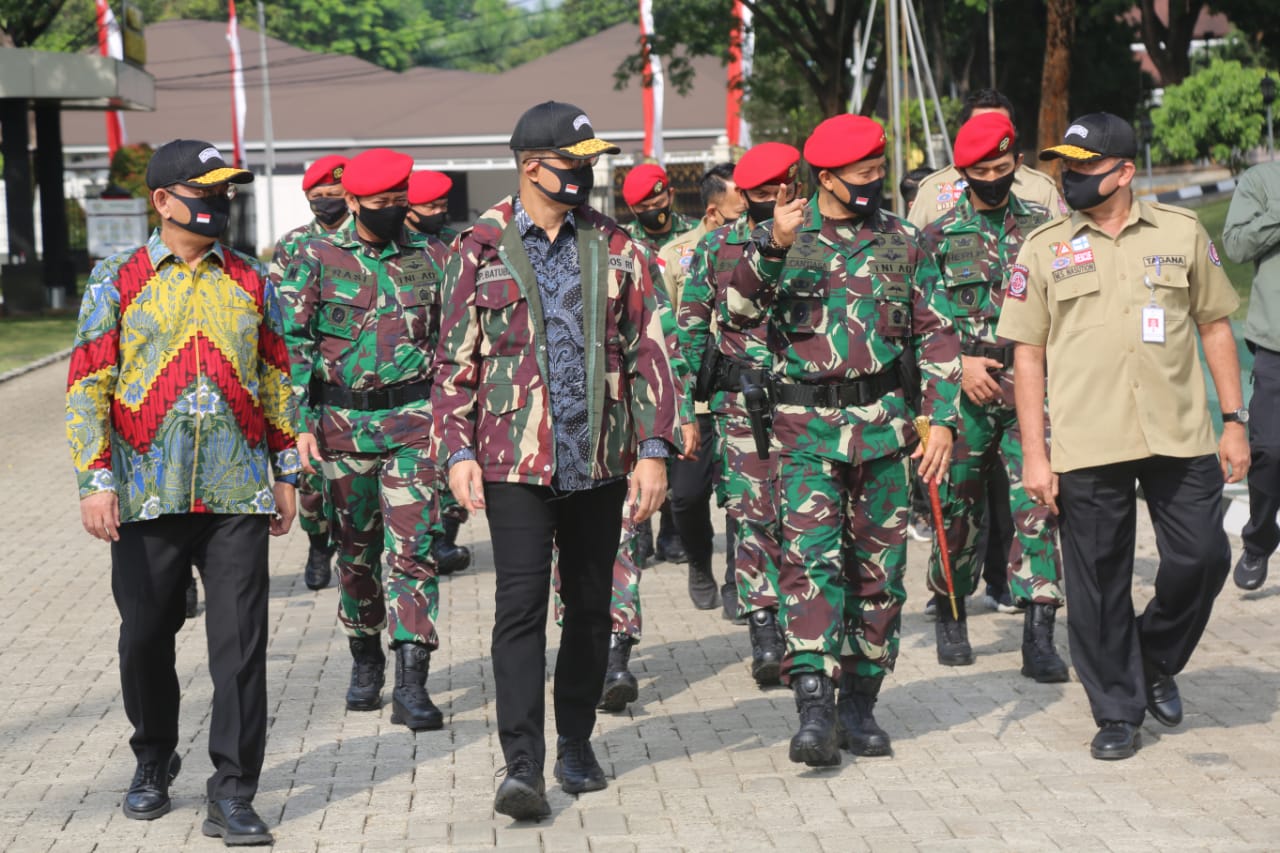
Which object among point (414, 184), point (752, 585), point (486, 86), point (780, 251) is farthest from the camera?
point (486, 86)

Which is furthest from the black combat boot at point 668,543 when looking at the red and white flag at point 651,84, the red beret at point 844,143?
the red and white flag at point 651,84

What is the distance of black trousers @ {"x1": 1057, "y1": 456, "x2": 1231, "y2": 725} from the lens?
6.59 meters

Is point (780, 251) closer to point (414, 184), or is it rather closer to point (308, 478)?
point (414, 184)

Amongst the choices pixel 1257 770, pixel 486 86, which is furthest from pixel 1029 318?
pixel 486 86

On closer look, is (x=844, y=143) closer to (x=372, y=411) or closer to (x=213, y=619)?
(x=372, y=411)

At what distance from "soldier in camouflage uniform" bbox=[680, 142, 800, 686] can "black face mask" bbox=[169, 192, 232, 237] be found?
102 inches

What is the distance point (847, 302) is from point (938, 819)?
1798mm

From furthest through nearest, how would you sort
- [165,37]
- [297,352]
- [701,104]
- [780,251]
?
[165,37] < [701,104] < [297,352] < [780,251]

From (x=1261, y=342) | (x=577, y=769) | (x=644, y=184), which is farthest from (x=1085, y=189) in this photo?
(x=644, y=184)

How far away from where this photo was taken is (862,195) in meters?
6.64

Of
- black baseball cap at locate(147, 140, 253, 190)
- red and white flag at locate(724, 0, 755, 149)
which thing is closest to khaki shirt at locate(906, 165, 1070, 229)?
black baseball cap at locate(147, 140, 253, 190)

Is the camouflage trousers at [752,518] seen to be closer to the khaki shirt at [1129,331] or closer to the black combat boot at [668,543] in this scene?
the khaki shirt at [1129,331]

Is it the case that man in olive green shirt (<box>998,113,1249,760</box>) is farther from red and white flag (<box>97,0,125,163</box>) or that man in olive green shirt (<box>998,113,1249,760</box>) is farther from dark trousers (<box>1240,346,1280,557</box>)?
red and white flag (<box>97,0,125,163</box>)

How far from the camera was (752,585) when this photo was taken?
8.23 m
